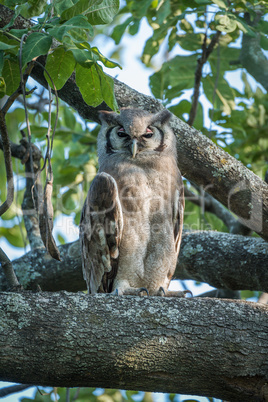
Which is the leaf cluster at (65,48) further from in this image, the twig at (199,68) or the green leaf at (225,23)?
the twig at (199,68)

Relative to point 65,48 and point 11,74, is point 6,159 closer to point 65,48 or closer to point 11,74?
point 11,74

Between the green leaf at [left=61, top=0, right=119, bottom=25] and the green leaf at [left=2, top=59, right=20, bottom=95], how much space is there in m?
0.52

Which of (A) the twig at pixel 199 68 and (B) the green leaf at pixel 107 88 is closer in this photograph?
(B) the green leaf at pixel 107 88

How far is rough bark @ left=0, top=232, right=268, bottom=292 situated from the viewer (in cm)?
434

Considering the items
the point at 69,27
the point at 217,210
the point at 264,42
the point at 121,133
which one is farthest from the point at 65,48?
the point at 217,210

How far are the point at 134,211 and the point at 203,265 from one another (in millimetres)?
1043

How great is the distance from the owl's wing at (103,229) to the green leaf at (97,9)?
4.49 feet

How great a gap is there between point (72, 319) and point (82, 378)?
31 cm

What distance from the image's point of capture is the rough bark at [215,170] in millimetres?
3758

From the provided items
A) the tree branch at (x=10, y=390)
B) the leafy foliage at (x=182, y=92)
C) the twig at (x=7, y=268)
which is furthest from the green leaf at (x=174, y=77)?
the tree branch at (x=10, y=390)

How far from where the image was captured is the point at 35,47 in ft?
7.89

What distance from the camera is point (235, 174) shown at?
376cm

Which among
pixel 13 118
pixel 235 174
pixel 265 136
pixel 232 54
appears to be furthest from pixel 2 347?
pixel 265 136

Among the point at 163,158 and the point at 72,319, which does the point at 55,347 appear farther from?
the point at 163,158
